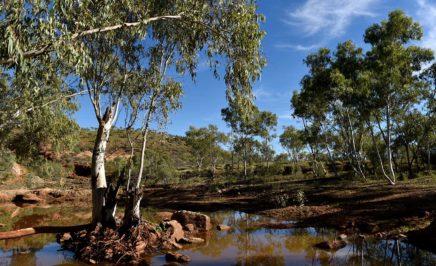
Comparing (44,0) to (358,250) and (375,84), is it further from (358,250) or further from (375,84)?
(375,84)

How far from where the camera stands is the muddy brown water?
9.96 meters

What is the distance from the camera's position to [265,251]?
1151 cm

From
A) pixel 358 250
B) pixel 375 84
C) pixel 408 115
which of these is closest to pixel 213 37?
pixel 358 250

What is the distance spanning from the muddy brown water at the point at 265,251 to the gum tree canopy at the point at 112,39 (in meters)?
2.29

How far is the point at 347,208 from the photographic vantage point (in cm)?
1702

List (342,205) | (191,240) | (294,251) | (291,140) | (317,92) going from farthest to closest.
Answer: (291,140) → (317,92) → (342,205) → (191,240) → (294,251)

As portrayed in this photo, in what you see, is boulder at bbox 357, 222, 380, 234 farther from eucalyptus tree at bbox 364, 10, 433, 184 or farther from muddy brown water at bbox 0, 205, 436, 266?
eucalyptus tree at bbox 364, 10, 433, 184

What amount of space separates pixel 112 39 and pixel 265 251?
26.1ft

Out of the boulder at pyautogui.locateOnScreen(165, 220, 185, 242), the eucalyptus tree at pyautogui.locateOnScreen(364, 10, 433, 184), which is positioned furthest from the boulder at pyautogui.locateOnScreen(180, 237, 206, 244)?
the eucalyptus tree at pyautogui.locateOnScreen(364, 10, 433, 184)

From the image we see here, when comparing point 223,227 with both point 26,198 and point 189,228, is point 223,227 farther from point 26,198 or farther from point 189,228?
point 26,198

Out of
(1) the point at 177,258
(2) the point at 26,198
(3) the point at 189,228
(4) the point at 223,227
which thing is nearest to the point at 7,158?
(2) the point at 26,198

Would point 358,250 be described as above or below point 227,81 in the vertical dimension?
below

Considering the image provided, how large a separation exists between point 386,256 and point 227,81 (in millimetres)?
6237

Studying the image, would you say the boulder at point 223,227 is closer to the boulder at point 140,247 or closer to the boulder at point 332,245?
the boulder at point 140,247
